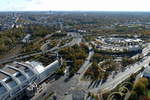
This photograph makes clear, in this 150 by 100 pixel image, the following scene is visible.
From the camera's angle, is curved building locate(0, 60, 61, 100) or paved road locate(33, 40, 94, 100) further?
paved road locate(33, 40, 94, 100)

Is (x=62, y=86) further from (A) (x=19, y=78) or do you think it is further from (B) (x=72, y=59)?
(B) (x=72, y=59)

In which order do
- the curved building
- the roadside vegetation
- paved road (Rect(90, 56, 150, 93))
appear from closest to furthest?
the curved building < paved road (Rect(90, 56, 150, 93)) < the roadside vegetation

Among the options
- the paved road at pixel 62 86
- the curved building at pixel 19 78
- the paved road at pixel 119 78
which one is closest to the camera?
the curved building at pixel 19 78

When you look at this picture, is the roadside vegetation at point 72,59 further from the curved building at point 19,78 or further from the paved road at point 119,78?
the paved road at point 119,78

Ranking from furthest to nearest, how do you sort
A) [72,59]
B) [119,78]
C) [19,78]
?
[72,59] → [119,78] → [19,78]

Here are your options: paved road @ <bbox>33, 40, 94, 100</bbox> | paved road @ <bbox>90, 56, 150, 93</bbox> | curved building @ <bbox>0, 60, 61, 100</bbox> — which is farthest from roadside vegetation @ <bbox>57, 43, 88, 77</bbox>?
paved road @ <bbox>90, 56, 150, 93</bbox>

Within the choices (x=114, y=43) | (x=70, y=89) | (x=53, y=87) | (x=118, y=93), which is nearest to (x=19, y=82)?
(x=53, y=87)

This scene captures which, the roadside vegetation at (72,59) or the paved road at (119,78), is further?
the roadside vegetation at (72,59)

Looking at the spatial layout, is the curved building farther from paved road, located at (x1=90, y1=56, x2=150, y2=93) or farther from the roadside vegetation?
paved road, located at (x1=90, y1=56, x2=150, y2=93)

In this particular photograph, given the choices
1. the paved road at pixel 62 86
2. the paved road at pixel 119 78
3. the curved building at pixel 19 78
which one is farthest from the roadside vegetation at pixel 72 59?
the paved road at pixel 119 78

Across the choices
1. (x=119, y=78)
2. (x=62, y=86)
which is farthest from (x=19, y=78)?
(x=119, y=78)

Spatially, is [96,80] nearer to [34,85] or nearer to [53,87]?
[53,87]
